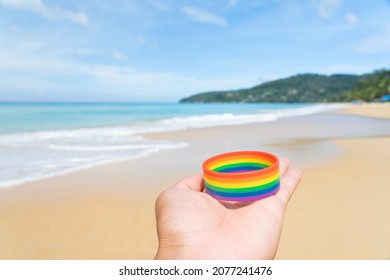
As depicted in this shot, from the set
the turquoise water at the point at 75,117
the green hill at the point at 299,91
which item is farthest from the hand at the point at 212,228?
the green hill at the point at 299,91

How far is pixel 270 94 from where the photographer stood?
394ft

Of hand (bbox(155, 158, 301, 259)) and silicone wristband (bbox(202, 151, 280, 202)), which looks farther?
silicone wristband (bbox(202, 151, 280, 202))

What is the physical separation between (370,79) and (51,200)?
295 ft

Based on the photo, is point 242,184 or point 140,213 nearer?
point 242,184

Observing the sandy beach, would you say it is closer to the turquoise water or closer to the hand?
the hand

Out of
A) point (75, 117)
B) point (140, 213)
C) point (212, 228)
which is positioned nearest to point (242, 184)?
→ point (212, 228)

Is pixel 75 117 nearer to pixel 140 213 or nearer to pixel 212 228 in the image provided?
pixel 140 213

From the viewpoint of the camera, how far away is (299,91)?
11031cm

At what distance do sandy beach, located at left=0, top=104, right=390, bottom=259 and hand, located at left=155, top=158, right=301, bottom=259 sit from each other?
3.06 feet

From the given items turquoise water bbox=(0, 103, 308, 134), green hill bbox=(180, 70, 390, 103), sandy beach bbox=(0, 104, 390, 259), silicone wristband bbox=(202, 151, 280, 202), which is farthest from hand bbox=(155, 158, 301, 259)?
green hill bbox=(180, 70, 390, 103)

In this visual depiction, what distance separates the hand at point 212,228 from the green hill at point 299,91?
3614 inches

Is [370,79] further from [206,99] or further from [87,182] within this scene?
[87,182]

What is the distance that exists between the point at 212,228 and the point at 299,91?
118 m

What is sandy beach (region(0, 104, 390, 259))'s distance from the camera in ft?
9.52
